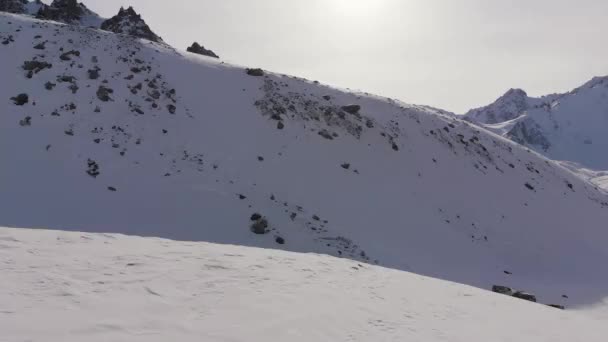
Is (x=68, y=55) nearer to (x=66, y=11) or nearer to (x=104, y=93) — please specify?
(x=104, y=93)

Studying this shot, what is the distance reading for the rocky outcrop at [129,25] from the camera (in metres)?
49.6

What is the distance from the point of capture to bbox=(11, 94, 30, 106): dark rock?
2572cm

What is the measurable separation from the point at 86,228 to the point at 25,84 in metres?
12.3

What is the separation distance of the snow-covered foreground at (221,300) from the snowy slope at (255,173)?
8948 millimetres

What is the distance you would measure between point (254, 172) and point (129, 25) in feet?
103

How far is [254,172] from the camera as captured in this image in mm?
26875

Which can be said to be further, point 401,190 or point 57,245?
point 401,190

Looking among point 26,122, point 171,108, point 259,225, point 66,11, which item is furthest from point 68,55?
point 66,11

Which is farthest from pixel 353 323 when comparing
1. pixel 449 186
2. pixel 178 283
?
pixel 449 186

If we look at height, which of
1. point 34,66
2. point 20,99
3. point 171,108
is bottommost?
point 20,99

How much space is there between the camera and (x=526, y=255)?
3116 centimetres

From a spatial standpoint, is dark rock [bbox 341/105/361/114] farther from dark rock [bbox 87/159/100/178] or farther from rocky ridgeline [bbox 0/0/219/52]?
dark rock [bbox 87/159/100/178]

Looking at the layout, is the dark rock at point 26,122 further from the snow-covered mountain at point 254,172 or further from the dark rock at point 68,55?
the dark rock at point 68,55

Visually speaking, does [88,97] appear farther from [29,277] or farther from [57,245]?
[29,277]
